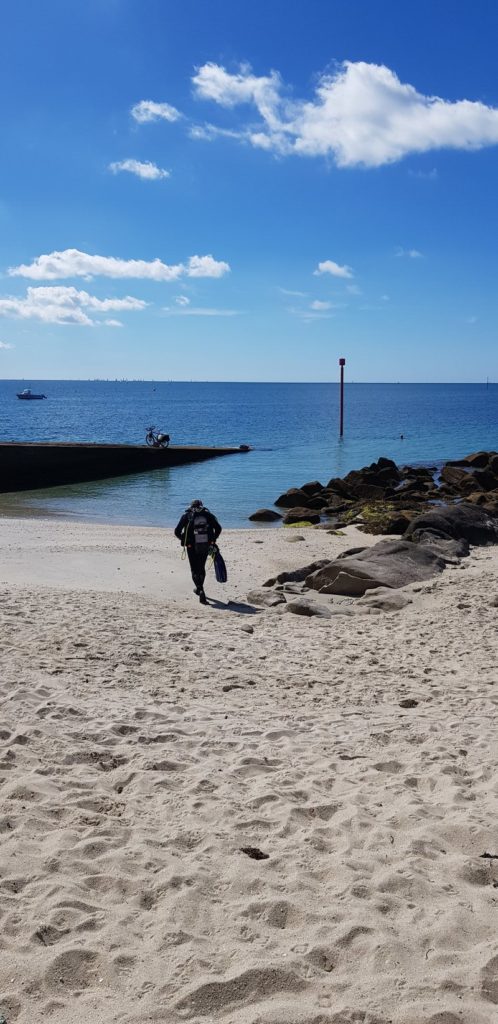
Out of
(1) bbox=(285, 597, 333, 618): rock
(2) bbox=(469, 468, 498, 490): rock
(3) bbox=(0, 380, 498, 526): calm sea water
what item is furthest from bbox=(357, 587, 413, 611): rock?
(2) bbox=(469, 468, 498, 490): rock

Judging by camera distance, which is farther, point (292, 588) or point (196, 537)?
point (292, 588)

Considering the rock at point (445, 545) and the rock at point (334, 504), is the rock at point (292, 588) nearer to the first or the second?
the rock at point (445, 545)

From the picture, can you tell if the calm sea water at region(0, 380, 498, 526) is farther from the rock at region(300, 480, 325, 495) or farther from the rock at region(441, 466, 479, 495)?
the rock at region(441, 466, 479, 495)

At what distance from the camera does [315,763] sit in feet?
20.5

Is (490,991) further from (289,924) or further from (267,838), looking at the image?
(267,838)

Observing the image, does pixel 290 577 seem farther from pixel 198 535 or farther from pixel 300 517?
pixel 300 517

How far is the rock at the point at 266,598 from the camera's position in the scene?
12.6 meters

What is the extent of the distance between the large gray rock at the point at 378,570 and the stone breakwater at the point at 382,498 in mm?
5599

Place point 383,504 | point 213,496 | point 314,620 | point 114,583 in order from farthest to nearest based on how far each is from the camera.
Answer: point 213,496 → point 383,504 → point 114,583 → point 314,620

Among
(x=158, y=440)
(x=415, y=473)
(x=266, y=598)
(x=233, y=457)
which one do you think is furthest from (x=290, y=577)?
(x=233, y=457)

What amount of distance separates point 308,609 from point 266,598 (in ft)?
4.04

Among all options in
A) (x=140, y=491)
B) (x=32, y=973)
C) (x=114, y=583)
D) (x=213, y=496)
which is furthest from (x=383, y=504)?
(x=32, y=973)

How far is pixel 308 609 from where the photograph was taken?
38.7 ft

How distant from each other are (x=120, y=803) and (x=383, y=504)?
22.9 metres
